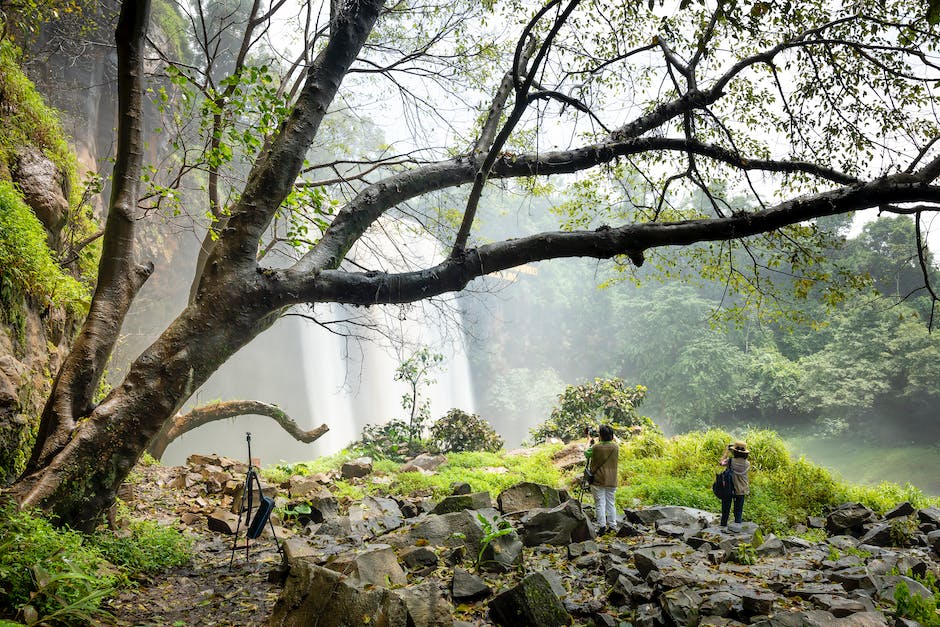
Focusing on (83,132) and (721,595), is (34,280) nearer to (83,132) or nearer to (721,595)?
(721,595)

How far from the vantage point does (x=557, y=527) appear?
4477 millimetres

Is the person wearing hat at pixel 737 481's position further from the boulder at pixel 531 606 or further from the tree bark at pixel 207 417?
the tree bark at pixel 207 417

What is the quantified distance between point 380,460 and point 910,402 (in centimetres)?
1812

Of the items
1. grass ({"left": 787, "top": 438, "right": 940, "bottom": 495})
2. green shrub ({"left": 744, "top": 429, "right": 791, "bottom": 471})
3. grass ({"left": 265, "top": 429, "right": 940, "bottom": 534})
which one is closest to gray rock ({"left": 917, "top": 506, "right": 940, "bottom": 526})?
grass ({"left": 265, "top": 429, "right": 940, "bottom": 534})

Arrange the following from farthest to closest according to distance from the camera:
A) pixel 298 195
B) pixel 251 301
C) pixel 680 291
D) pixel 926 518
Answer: pixel 680 291 → pixel 926 518 → pixel 298 195 → pixel 251 301

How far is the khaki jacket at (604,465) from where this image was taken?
5.56m

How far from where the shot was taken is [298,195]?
4559 mm

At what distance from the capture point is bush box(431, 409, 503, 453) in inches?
479

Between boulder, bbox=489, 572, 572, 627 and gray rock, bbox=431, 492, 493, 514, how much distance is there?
1.86 m

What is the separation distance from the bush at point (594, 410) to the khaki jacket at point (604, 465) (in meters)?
6.36

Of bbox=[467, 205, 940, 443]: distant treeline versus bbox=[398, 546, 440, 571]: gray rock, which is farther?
bbox=[467, 205, 940, 443]: distant treeline

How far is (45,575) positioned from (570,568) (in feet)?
10.4

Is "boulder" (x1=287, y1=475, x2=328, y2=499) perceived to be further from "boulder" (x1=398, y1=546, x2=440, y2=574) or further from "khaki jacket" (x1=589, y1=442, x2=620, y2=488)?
"khaki jacket" (x1=589, y1=442, x2=620, y2=488)

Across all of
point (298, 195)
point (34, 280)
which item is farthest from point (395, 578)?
point (34, 280)
